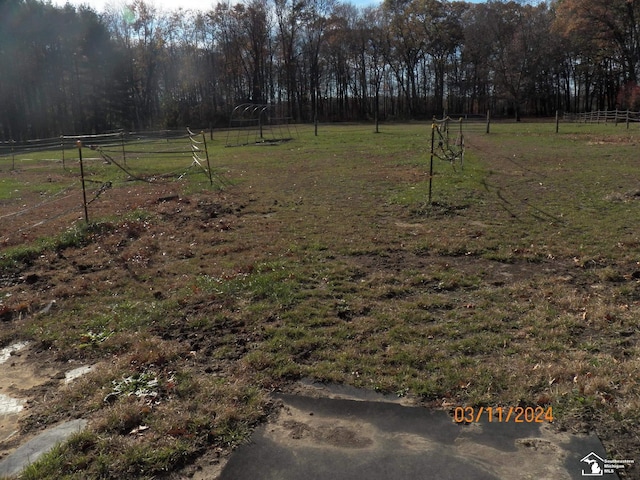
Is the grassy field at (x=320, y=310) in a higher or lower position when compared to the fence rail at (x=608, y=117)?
lower

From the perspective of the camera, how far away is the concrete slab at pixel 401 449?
116 inches

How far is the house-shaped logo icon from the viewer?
9.43 ft

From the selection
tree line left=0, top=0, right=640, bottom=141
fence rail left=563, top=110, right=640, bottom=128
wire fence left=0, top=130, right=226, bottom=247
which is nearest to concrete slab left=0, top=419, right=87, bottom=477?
wire fence left=0, top=130, right=226, bottom=247

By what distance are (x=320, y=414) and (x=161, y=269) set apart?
4.24 meters

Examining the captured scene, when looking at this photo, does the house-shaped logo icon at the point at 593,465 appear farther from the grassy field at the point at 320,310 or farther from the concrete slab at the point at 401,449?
the grassy field at the point at 320,310

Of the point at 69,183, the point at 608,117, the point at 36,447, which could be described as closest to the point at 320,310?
the point at 36,447

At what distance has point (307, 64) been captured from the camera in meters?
69.8

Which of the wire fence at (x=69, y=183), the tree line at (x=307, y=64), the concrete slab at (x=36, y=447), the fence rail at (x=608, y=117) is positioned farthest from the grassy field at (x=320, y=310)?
the tree line at (x=307, y=64)

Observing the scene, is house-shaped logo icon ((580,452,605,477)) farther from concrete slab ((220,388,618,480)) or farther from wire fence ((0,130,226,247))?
wire fence ((0,130,226,247))

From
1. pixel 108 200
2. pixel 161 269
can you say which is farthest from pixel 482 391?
pixel 108 200

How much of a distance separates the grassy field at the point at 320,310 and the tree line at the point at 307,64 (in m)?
48.6

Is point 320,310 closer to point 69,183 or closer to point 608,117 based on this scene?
point 69,183

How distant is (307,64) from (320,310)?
69265 mm

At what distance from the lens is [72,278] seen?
685cm
